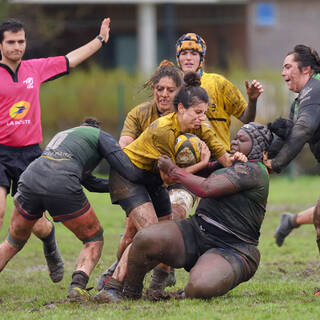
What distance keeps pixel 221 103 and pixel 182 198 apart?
1229mm

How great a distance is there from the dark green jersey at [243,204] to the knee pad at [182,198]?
2.94ft

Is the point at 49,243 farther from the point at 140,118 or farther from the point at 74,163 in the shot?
the point at 74,163

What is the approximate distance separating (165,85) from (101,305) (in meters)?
2.21

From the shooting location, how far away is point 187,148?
6.55 m

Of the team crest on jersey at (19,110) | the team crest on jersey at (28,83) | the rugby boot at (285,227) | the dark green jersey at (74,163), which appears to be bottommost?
the rugby boot at (285,227)

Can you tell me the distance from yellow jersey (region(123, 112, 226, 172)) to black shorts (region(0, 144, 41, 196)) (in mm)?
1515

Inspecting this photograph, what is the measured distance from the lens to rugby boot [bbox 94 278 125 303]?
6.53 m

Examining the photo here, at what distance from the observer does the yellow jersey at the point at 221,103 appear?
8.11 metres

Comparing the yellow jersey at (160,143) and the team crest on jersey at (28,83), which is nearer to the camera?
the yellow jersey at (160,143)

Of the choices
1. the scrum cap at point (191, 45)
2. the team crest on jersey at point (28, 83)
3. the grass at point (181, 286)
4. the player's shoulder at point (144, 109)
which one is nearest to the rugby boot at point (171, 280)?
the grass at point (181, 286)

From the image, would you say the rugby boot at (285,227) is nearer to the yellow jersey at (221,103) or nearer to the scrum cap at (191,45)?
the yellow jersey at (221,103)

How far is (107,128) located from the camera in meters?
20.4

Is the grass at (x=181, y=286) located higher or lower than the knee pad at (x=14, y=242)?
lower

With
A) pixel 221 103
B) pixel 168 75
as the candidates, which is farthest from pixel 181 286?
pixel 168 75
